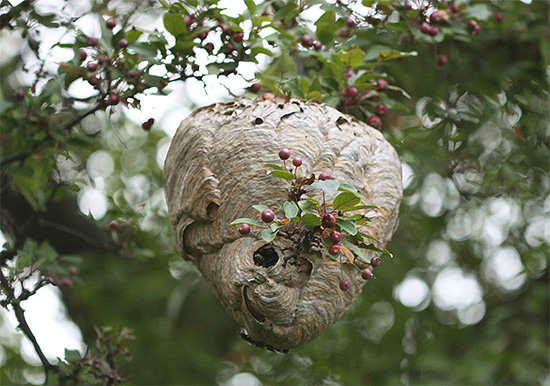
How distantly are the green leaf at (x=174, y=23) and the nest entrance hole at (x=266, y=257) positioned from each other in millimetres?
716

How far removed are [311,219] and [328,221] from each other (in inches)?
1.6

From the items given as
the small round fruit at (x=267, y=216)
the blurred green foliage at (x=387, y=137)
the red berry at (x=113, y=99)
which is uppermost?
the red berry at (x=113, y=99)

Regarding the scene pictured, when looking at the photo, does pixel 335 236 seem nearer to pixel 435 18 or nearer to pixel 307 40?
pixel 307 40

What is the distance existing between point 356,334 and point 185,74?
103 inches

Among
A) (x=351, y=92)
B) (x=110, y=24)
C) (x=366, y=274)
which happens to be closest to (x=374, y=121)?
(x=351, y=92)

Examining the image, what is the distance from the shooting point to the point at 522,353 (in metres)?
4.10

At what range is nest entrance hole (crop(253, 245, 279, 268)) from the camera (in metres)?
1.68

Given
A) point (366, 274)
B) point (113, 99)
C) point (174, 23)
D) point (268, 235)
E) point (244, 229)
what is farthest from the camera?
point (113, 99)

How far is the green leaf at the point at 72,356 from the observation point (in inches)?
91.6

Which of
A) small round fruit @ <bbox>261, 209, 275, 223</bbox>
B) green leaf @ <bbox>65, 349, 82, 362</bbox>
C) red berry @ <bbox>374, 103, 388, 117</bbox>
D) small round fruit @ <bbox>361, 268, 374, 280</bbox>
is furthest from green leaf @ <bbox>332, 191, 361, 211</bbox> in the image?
green leaf @ <bbox>65, 349, 82, 362</bbox>

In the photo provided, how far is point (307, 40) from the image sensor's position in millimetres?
2152

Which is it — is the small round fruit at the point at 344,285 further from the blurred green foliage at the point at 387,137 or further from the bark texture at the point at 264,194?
the blurred green foliage at the point at 387,137

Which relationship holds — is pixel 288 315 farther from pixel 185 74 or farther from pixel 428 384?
pixel 428 384

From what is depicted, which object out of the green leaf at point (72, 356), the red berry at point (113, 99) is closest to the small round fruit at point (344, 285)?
the red berry at point (113, 99)
